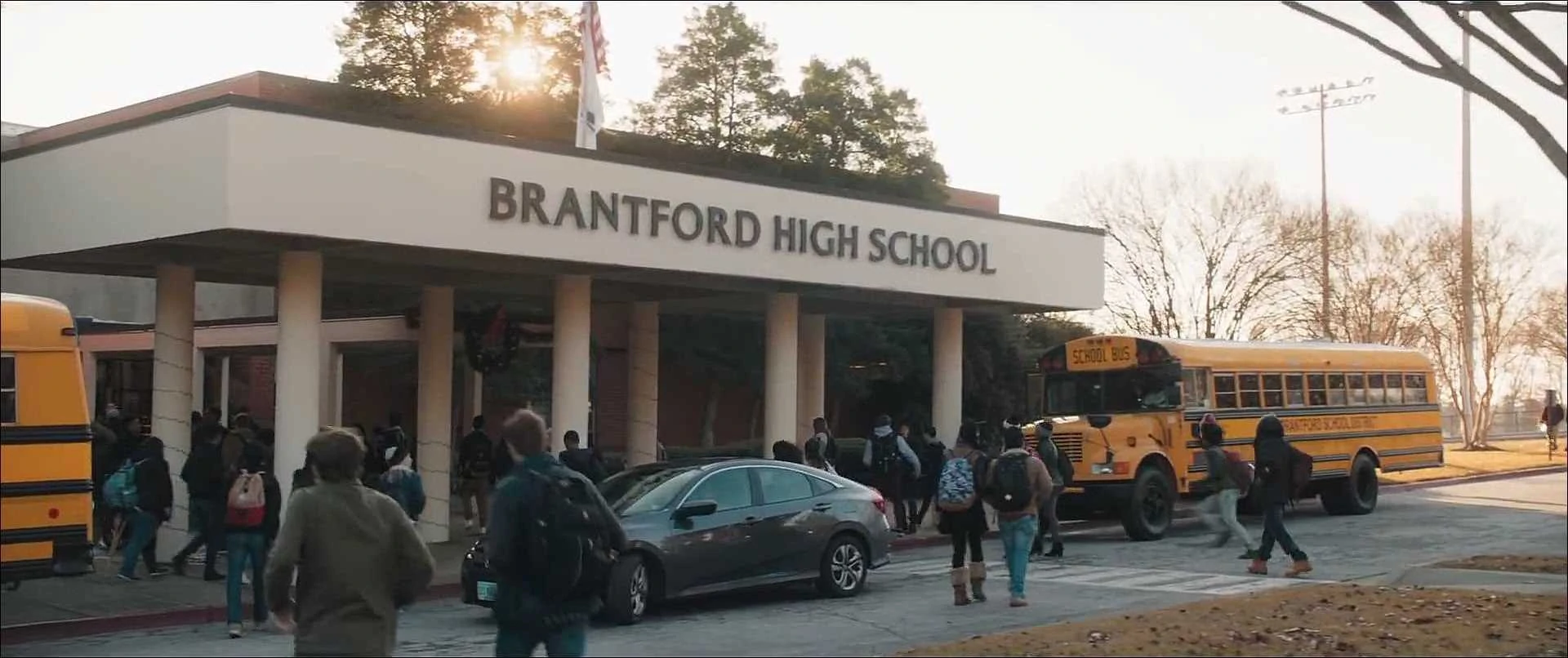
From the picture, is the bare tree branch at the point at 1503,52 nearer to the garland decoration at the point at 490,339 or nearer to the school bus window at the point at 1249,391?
the school bus window at the point at 1249,391

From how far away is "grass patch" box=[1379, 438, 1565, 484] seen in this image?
3575cm

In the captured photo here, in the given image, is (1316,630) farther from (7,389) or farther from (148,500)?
(148,500)

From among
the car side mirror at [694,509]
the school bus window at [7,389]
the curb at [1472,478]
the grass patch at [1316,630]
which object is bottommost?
the grass patch at [1316,630]

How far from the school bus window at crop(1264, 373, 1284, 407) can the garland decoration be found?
1135 cm

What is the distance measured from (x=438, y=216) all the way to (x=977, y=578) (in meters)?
7.19

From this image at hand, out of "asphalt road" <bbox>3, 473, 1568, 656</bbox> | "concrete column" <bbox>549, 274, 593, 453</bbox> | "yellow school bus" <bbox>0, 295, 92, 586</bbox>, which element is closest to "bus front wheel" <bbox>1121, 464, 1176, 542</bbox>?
"asphalt road" <bbox>3, 473, 1568, 656</bbox>

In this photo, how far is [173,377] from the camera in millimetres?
18844

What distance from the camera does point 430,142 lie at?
17.3 m

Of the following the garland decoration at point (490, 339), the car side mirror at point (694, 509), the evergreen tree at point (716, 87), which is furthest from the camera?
the evergreen tree at point (716, 87)

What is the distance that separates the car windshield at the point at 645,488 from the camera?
550 inches

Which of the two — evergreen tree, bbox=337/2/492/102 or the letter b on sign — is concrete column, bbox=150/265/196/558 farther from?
evergreen tree, bbox=337/2/492/102

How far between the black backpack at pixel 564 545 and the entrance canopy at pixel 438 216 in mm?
9744

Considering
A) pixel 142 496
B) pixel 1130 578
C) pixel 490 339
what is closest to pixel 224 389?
pixel 490 339

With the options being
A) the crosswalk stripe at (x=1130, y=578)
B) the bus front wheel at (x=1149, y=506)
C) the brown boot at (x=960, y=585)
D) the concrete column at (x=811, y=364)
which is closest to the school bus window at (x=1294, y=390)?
the bus front wheel at (x=1149, y=506)
